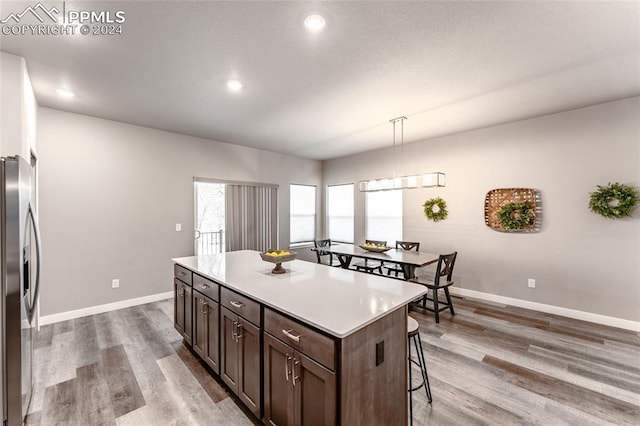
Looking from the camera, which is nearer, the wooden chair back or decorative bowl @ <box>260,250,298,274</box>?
decorative bowl @ <box>260,250,298,274</box>

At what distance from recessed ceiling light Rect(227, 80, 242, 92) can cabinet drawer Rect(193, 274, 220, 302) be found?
1935mm

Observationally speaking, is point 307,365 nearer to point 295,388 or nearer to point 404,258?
point 295,388

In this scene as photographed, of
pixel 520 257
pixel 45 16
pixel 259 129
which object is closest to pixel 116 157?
pixel 259 129

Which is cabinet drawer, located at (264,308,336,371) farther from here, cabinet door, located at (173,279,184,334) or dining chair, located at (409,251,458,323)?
dining chair, located at (409,251,458,323)

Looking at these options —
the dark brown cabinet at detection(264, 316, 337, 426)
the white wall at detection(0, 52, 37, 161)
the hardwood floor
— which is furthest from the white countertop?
the white wall at detection(0, 52, 37, 161)

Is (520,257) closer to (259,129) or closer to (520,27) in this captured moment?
(520,27)

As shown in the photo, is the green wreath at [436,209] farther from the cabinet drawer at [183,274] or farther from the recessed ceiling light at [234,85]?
the cabinet drawer at [183,274]

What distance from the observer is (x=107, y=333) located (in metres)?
3.12

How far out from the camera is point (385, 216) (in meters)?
5.69

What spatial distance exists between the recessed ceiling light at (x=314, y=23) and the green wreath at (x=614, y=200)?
152 inches

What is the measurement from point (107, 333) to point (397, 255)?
3.78m

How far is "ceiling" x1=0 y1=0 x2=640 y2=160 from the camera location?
1812 mm

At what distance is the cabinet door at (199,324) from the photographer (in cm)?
233

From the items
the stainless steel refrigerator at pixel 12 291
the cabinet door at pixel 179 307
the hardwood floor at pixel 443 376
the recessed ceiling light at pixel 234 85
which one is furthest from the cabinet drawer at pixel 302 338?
the recessed ceiling light at pixel 234 85
